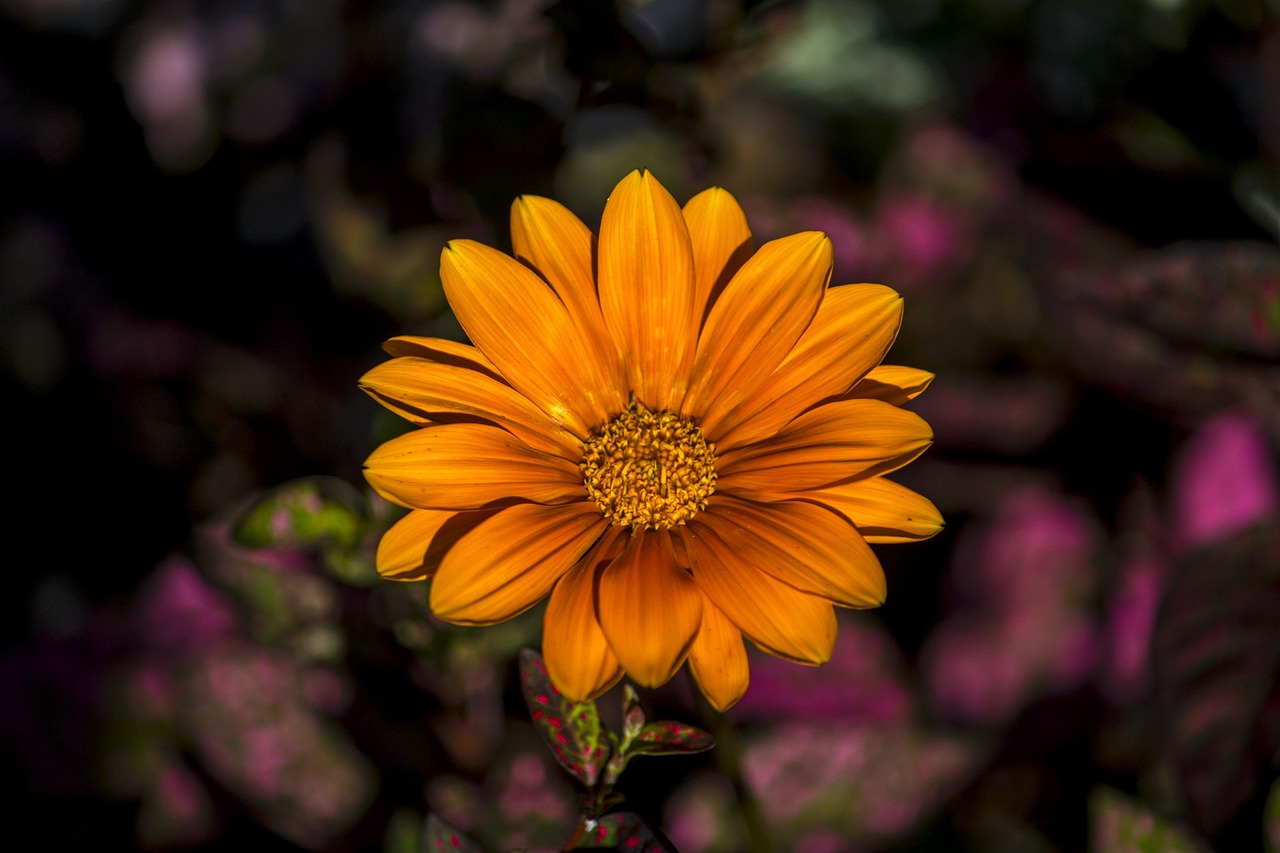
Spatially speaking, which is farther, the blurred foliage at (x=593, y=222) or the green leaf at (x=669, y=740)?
the blurred foliage at (x=593, y=222)

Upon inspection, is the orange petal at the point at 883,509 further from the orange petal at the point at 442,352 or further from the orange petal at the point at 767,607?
the orange petal at the point at 442,352

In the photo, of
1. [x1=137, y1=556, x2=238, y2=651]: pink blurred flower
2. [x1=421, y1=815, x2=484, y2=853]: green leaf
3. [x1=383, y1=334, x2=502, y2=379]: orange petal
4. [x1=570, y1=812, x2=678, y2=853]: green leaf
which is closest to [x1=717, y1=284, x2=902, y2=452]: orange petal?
[x1=383, y1=334, x2=502, y2=379]: orange petal

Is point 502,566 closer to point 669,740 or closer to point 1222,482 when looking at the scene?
point 669,740

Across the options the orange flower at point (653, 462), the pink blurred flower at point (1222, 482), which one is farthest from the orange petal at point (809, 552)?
the pink blurred flower at point (1222, 482)

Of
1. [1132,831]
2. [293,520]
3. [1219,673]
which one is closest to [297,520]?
[293,520]

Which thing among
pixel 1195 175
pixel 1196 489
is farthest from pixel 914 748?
pixel 1195 175

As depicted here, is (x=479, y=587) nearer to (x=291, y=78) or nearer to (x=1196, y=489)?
(x=1196, y=489)

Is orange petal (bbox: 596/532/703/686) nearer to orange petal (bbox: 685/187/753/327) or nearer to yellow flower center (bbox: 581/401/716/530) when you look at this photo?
yellow flower center (bbox: 581/401/716/530)

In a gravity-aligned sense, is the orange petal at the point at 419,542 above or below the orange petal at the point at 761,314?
below
